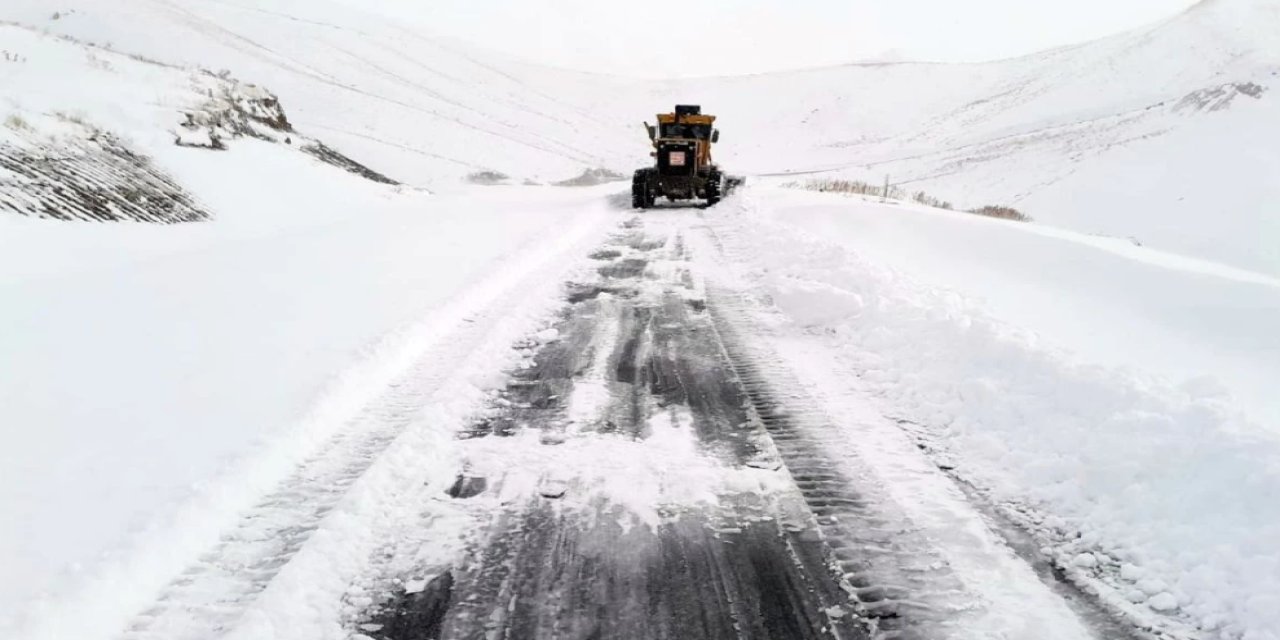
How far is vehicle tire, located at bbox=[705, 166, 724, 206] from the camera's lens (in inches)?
744

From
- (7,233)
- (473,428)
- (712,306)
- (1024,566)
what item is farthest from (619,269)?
(1024,566)

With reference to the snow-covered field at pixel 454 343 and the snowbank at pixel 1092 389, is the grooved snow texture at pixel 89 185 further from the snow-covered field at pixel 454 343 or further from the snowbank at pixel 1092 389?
the snowbank at pixel 1092 389

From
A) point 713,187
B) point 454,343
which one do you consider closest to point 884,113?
point 713,187

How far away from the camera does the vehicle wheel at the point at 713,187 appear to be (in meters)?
18.9

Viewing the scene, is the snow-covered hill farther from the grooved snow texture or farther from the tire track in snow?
the tire track in snow

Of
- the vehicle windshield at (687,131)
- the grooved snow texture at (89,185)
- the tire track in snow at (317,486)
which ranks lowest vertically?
the tire track in snow at (317,486)

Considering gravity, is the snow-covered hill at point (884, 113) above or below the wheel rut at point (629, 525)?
above

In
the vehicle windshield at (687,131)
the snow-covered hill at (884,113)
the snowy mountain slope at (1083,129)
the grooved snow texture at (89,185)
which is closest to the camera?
the grooved snow texture at (89,185)

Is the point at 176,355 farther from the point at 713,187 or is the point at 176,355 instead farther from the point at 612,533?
the point at 713,187

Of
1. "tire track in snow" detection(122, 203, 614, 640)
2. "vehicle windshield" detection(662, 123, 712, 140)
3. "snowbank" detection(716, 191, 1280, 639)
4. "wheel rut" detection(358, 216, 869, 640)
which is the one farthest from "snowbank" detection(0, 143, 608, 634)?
"vehicle windshield" detection(662, 123, 712, 140)

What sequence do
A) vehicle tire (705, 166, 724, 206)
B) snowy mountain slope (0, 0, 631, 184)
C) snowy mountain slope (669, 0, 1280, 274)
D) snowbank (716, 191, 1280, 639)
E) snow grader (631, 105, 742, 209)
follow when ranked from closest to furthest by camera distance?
snowbank (716, 191, 1280, 639) < snow grader (631, 105, 742, 209) < vehicle tire (705, 166, 724, 206) < snowy mountain slope (669, 0, 1280, 274) < snowy mountain slope (0, 0, 631, 184)

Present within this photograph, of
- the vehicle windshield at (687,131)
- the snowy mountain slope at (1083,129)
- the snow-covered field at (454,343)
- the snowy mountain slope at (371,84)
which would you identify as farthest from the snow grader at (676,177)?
the snowy mountain slope at (371,84)

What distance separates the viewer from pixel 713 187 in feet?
61.9

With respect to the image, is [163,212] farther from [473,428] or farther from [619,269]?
[473,428]
